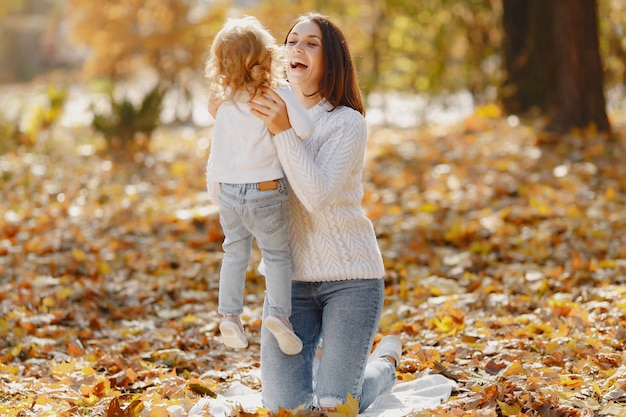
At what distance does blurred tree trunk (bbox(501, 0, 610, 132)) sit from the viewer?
29.6ft

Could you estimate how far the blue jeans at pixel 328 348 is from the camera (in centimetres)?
320

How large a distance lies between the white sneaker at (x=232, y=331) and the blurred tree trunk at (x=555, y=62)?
693cm

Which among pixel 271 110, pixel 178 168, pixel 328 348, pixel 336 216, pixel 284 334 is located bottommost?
pixel 178 168

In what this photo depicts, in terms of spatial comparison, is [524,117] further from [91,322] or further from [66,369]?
[66,369]

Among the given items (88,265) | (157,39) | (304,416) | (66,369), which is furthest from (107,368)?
(157,39)

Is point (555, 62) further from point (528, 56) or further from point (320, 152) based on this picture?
point (320, 152)

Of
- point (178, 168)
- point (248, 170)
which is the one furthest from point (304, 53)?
point (178, 168)

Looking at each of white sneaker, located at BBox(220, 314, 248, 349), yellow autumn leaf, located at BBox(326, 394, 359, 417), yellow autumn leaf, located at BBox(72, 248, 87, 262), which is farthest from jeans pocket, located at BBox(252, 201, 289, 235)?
yellow autumn leaf, located at BBox(72, 248, 87, 262)

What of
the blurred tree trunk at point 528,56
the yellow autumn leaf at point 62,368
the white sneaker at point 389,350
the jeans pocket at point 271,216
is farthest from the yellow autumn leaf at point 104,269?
the blurred tree trunk at point 528,56

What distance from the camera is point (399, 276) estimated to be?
19.0 ft

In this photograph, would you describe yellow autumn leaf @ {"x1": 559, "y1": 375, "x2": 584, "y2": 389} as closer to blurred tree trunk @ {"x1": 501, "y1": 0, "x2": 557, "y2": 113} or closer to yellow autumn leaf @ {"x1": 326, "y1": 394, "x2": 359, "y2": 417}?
yellow autumn leaf @ {"x1": 326, "y1": 394, "x2": 359, "y2": 417}

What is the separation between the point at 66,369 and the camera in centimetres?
386

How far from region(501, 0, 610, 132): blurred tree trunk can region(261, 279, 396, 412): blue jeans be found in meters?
6.58

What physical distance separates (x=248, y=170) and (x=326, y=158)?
11.9 inches
